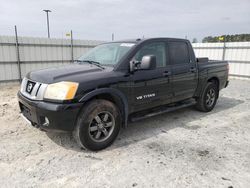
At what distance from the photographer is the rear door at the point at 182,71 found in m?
4.42

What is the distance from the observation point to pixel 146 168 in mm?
Answer: 2869

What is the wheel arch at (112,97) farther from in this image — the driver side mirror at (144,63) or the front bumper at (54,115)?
the driver side mirror at (144,63)

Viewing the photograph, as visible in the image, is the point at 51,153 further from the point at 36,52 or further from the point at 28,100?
the point at 36,52

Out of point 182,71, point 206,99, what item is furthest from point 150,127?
point 206,99

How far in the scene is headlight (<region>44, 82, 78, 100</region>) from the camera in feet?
9.58

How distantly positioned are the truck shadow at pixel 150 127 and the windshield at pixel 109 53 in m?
1.40

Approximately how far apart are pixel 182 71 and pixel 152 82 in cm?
100

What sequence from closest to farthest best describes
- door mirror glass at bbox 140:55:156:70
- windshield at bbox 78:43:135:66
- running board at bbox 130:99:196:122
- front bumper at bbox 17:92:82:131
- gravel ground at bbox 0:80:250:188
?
gravel ground at bbox 0:80:250:188
front bumper at bbox 17:92:82:131
door mirror glass at bbox 140:55:156:70
windshield at bbox 78:43:135:66
running board at bbox 130:99:196:122

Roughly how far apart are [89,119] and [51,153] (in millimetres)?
833

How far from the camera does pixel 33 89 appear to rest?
3246 millimetres

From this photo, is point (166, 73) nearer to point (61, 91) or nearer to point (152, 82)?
point (152, 82)

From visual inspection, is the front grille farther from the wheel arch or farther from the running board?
the running board

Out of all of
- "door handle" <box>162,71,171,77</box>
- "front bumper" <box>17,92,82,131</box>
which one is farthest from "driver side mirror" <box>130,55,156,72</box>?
"front bumper" <box>17,92,82,131</box>

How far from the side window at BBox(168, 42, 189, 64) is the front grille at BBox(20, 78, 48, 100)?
8.66ft
